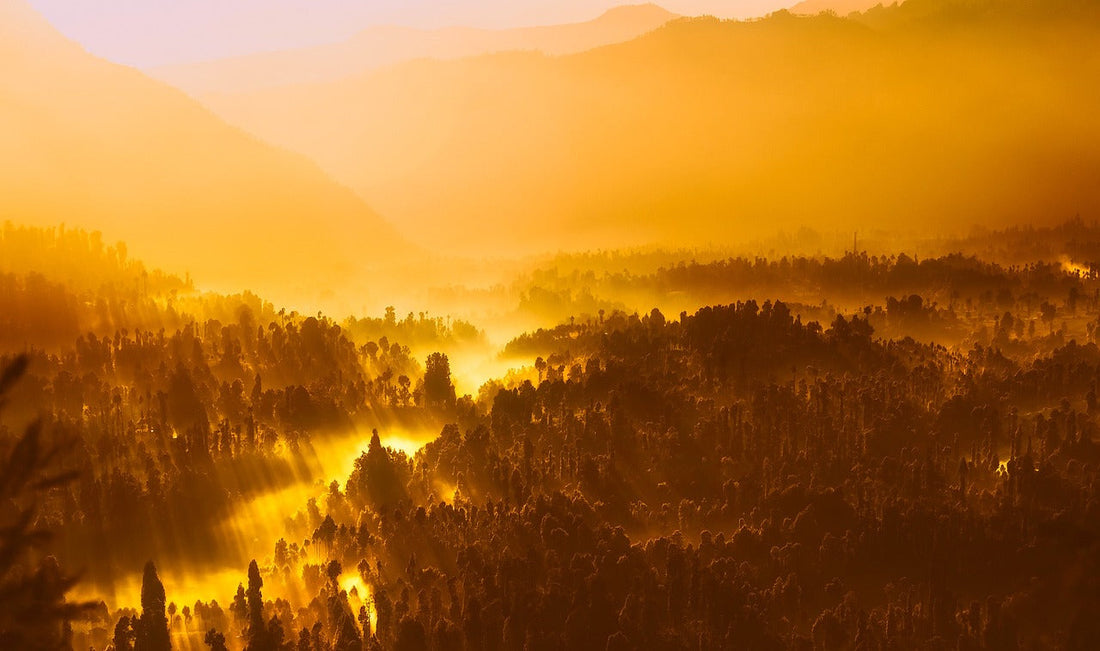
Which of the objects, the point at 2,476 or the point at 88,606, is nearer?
the point at 2,476

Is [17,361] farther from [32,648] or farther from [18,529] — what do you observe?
[32,648]

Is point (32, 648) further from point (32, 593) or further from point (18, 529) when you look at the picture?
point (18, 529)

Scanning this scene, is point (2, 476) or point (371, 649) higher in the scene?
point (2, 476)

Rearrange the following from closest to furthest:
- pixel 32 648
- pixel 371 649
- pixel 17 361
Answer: pixel 17 361 < pixel 32 648 < pixel 371 649

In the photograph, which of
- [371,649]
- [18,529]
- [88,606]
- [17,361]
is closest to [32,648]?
[88,606]

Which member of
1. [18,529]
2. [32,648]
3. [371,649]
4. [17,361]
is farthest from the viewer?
[371,649]

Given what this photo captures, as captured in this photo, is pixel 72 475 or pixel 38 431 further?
pixel 72 475

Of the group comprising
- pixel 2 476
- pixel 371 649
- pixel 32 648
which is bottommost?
pixel 371 649

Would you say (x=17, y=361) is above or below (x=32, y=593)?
above

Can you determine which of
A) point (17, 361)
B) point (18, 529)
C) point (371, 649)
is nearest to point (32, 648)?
point (18, 529)
